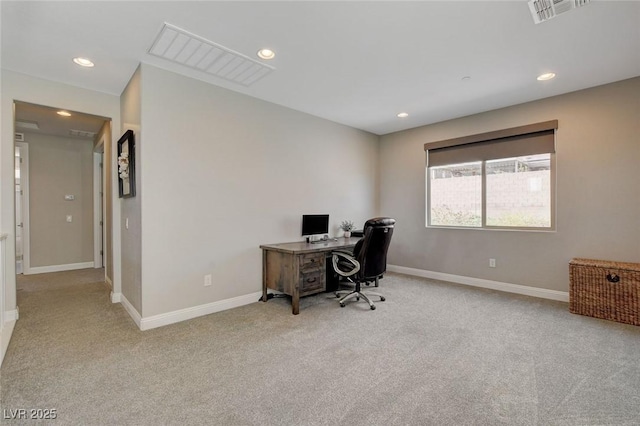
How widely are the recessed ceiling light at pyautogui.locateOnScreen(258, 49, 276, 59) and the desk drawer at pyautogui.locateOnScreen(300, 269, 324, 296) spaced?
2.27 meters

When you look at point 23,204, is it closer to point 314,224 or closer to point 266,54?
point 314,224

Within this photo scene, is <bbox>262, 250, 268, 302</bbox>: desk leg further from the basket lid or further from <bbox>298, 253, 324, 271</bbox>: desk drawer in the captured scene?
the basket lid

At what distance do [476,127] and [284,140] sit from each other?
292 cm

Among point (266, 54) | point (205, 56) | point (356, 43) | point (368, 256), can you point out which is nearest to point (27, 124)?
point (205, 56)

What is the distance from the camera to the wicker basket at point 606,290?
2924mm

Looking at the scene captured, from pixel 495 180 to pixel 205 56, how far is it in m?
4.13

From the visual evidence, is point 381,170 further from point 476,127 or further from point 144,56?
point 144,56

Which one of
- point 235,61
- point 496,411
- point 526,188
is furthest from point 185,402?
point 526,188

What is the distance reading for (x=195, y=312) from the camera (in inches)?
123

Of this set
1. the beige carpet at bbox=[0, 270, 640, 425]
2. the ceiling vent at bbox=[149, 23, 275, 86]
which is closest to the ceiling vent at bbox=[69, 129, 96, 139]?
the beige carpet at bbox=[0, 270, 640, 425]

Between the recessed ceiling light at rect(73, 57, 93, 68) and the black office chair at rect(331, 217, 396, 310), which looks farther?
the black office chair at rect(331, 217, 396, 310)

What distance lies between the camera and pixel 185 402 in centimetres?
174

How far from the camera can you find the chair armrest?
11.3ft

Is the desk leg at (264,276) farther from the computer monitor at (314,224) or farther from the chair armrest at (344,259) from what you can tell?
the chair armrest at (344,259)
